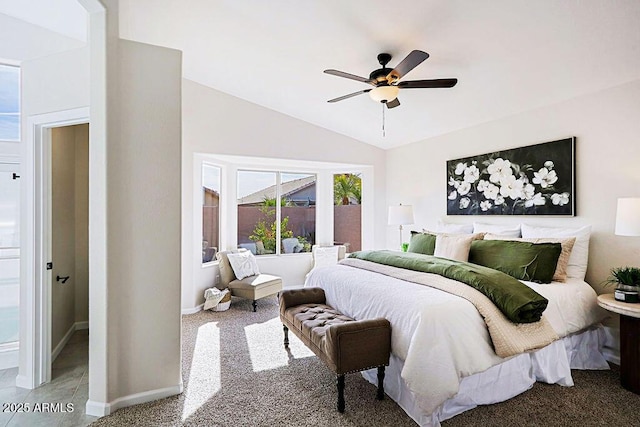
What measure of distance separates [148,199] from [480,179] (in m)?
3.69

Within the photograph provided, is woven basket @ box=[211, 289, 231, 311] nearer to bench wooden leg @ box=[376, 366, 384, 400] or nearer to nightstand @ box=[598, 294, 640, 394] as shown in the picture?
bench wooden leg @ box=[376, 366, 384, 400]

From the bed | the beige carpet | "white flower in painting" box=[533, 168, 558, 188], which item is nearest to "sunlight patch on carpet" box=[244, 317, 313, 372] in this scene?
the beige carpet

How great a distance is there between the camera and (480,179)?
14.1 feet

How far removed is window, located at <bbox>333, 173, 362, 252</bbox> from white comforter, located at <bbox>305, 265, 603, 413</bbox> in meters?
3.33

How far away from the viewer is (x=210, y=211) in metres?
5.31

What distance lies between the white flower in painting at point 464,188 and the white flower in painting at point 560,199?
104 centimetres

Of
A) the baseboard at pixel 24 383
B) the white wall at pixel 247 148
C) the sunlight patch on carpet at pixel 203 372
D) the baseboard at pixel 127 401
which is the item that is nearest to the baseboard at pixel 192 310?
the white wall at pixel 247 148

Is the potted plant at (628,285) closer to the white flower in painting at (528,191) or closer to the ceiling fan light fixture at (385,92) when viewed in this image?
the white flower in painting at (528,191)

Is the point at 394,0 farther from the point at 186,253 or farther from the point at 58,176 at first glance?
the point at 186,253

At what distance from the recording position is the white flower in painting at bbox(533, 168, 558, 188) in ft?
11.7

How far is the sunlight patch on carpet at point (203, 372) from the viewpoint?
2.52m

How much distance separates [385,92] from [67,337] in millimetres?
3987

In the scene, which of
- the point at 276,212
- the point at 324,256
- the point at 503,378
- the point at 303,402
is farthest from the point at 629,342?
the point at 276,212

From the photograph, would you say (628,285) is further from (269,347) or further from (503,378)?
(269,347)
